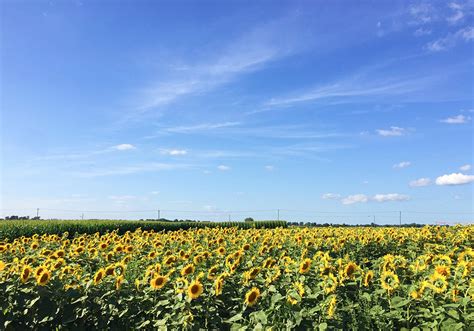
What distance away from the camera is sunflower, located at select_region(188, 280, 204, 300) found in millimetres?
4219

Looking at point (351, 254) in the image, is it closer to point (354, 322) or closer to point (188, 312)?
point (354, 322)

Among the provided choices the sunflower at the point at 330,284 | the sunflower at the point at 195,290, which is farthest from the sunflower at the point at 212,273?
the sunflower at the point at 330,284

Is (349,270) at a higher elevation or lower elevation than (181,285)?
higher

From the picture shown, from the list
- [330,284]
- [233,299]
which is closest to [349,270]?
[330,284]

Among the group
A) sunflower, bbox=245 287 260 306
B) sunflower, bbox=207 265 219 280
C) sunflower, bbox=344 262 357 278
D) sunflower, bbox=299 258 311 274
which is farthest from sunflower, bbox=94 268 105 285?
sunflower, bbox=344 262 357 278

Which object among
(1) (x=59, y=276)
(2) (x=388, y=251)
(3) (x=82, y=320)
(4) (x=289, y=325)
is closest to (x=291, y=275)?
(4) (x=289, y=325)

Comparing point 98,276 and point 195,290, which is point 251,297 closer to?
point 195,290

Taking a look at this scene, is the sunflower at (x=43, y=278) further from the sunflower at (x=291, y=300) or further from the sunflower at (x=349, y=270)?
the sunflower at (x=349, y=270)

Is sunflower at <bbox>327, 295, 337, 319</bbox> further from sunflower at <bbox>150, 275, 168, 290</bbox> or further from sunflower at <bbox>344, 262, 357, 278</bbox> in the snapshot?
sunflower at <bbox>150, 275, 168, 290</bbox>

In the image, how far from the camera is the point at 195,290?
424 centimetres

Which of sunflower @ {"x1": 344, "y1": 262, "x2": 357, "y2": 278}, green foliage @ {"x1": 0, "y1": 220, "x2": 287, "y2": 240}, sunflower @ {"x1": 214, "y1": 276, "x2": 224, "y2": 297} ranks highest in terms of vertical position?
sunflower @ {"x1": 344, "y1": 262, "x2": 357, "y2": 278}

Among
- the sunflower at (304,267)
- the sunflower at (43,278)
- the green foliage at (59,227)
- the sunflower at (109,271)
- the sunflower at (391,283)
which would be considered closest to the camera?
the sunflower at (391,283)

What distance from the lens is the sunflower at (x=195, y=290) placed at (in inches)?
166

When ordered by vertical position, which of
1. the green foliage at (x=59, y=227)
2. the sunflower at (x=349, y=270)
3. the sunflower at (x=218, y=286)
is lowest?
the green foliage at (x=59, y=227)
